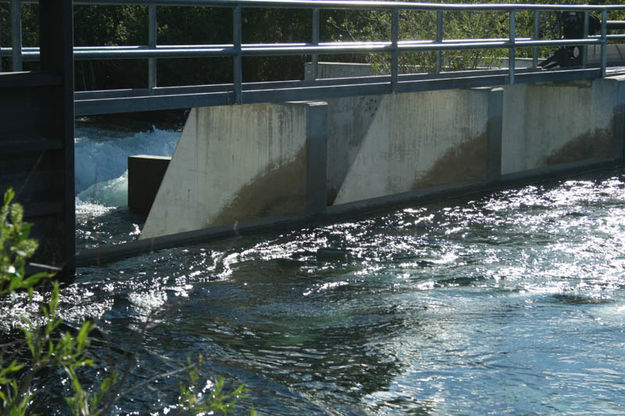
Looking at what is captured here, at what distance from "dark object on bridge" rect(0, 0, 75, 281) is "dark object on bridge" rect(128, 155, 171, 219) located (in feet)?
27.4

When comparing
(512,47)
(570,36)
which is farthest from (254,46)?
(570,36)

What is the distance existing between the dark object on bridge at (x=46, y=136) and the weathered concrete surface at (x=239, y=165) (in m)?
3.22

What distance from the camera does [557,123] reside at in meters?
15.2

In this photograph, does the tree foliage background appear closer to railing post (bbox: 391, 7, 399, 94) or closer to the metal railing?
the metal railing

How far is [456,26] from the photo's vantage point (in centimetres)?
1594

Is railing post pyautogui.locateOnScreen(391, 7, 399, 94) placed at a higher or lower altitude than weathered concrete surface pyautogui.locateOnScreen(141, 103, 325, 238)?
higher

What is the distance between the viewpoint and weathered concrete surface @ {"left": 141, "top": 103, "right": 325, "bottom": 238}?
33.1 ft

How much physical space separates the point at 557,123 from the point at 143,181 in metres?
6.61

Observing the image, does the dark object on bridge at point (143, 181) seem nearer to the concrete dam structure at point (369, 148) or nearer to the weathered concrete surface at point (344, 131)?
the concrete dam structure at point (369, 148)

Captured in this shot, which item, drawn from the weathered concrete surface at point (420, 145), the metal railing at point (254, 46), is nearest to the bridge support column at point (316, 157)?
the metal railing at point (254, 46)

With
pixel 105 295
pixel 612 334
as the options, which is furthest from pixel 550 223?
pixel 105 295

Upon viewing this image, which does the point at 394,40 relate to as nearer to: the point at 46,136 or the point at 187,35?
the point at 46,136

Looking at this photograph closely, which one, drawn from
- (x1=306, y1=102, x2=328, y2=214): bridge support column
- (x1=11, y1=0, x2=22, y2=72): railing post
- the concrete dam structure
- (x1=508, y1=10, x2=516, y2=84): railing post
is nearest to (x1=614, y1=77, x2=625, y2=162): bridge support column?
the concrete dam structure

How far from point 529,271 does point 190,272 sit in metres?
2.79
